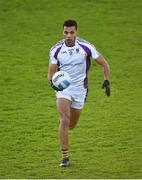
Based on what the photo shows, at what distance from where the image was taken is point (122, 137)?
16.1 metres

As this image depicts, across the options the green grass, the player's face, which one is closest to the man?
the player's face

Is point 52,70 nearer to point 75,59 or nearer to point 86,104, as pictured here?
point 75,59

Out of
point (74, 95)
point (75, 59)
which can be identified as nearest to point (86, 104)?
point (74, 95)

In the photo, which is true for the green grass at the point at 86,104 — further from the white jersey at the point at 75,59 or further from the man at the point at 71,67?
the white jersey at the point at 75,59

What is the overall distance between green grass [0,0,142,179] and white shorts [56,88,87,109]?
3.23 ft

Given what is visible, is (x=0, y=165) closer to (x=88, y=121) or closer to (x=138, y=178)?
(x=138, y=178)

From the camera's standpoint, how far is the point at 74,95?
551 inches

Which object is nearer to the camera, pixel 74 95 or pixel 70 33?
pixel 70 33

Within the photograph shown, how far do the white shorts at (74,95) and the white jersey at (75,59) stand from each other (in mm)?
86

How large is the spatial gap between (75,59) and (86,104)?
5.47m

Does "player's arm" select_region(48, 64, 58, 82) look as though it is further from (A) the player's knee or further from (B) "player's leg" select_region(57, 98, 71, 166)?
(A) the player's knee

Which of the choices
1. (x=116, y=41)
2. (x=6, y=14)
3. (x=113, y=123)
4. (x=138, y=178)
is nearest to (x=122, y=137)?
(x=113, y=123)

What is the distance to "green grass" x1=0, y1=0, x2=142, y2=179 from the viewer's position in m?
14.0

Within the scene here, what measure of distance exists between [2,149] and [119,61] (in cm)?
847
